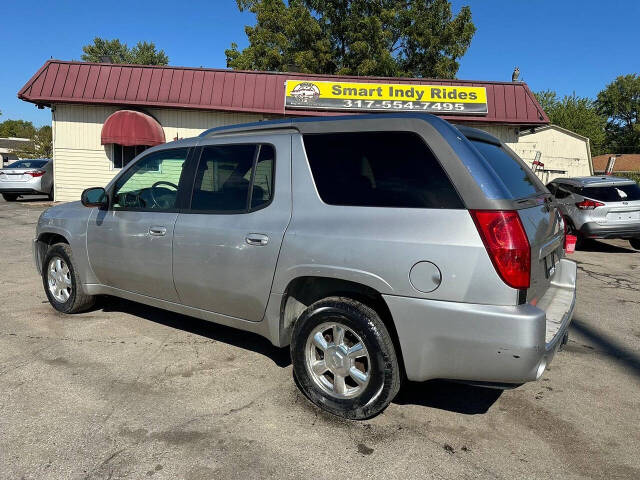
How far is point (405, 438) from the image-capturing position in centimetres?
278

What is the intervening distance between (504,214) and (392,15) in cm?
2695

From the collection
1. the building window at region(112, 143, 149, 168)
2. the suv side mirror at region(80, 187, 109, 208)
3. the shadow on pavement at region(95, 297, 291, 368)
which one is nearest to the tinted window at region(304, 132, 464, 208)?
the shadow on pavement at region(95, 297, 291, 368)

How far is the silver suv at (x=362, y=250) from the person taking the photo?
2.46 meters

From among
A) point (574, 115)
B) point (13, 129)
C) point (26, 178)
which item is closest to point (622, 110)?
point (574, 115)

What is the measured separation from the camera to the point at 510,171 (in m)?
3.16

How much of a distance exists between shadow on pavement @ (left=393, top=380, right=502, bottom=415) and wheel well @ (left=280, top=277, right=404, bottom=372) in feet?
1.83

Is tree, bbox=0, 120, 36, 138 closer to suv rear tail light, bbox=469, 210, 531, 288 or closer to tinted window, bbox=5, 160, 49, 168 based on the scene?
tinted window, bbox=5, 160, 49, 168

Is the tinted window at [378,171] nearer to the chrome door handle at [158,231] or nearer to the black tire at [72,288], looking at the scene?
the chrome door handle at [158,231]

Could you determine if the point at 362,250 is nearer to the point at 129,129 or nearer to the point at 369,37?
the point at 129,129

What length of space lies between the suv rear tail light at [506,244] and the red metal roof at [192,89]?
13582 mm

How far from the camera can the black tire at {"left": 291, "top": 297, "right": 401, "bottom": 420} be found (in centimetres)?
277

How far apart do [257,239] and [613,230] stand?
28.0ft

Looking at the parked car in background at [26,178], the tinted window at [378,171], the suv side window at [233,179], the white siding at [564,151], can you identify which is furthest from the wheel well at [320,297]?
the white siding at [564,151]

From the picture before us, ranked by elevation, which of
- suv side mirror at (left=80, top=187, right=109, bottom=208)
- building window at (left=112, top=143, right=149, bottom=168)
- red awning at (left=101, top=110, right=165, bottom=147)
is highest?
red awning at (left=101, top=110, right=165, bottom=147)
